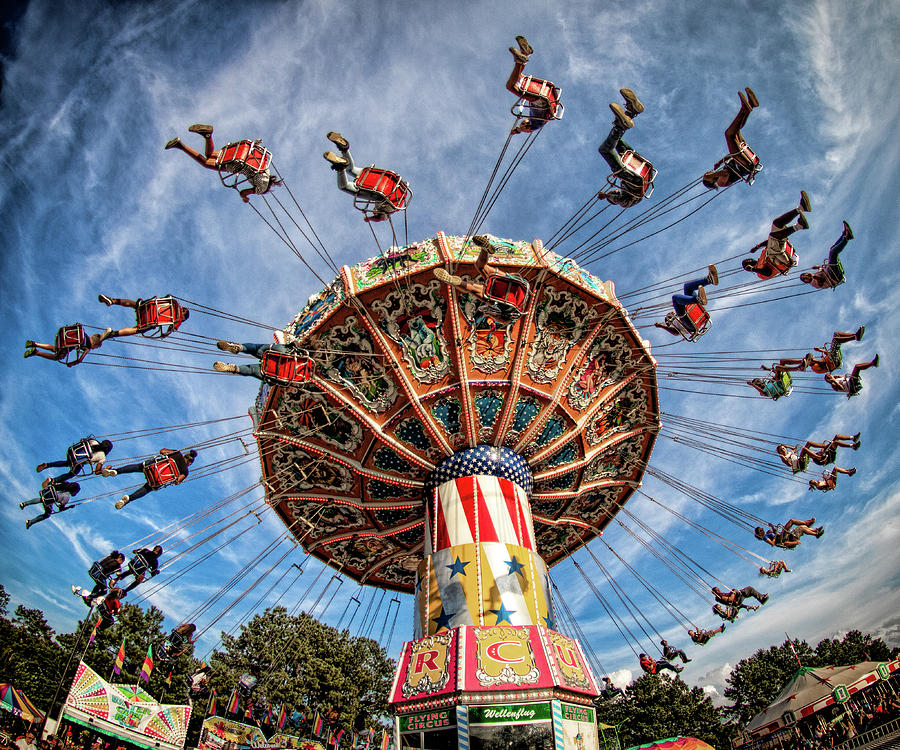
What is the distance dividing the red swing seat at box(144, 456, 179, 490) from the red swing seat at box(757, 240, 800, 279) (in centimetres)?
1369

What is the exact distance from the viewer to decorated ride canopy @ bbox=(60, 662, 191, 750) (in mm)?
15430

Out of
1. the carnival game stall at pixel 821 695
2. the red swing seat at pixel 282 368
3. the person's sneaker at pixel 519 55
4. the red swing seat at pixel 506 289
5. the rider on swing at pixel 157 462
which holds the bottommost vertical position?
the carnival game stall at pixel 821 695

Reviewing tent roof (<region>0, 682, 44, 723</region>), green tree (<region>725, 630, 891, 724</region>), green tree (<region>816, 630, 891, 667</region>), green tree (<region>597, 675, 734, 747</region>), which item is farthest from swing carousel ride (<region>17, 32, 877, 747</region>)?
green tree (<region>816, 630, 891, 667</region>)

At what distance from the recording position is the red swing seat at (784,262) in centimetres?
1095

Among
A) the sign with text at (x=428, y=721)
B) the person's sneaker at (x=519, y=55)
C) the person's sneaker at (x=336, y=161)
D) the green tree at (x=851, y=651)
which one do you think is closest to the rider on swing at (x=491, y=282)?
the person's sneaker at (x=336, y=161)

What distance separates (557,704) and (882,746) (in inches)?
440

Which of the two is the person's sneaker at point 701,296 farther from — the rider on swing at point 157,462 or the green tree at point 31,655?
the green tree at point 31,655

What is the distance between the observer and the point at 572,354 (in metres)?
13.0

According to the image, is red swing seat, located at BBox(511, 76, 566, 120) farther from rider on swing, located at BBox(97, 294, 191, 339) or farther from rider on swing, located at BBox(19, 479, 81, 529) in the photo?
rider on swing, located at BBox(19, 479, 81, 529)

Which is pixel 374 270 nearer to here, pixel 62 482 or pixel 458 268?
pixel 458 268

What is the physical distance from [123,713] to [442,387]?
15.1 meters

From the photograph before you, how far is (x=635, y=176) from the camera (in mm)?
10031

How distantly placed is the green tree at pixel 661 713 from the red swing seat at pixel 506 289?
96.7 feet

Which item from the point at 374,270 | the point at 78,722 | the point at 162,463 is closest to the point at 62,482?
the point at 162,463
